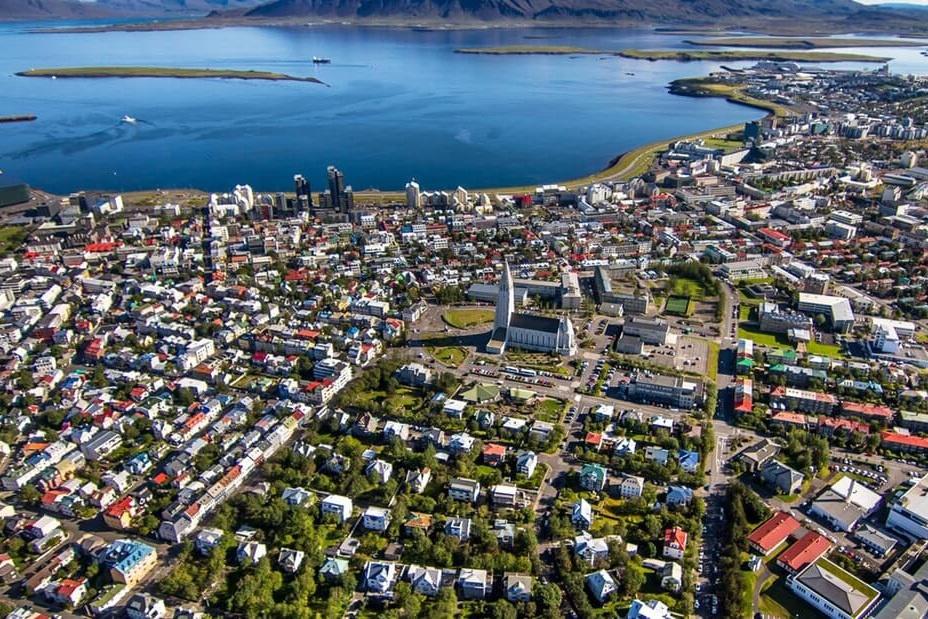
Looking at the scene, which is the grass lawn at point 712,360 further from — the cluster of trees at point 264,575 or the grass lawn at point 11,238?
the grass lawn at point 11,238

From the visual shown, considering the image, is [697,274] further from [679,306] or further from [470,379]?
[470,379]

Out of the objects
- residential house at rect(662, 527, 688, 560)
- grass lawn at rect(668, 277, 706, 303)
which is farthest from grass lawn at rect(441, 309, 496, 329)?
residential house at rect(662, 527, 688, 560)

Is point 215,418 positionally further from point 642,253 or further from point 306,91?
A: point 306,91

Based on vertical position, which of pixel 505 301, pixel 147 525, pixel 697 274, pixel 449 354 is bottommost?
pixel 147 525

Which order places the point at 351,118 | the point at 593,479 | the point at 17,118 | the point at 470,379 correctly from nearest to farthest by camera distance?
the point at 593,479, the point at 470,379, the point at 17,118, the point at 351,118

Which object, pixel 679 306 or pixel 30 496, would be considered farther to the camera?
pixel 679 306

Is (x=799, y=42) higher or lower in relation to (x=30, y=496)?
higher

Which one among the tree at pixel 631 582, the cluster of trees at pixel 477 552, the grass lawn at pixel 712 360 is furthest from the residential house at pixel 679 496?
the grass lawn at pixel 712 360

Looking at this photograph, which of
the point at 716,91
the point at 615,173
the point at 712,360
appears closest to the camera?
the point at 712,360

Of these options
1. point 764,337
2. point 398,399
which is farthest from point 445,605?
point 764,337
